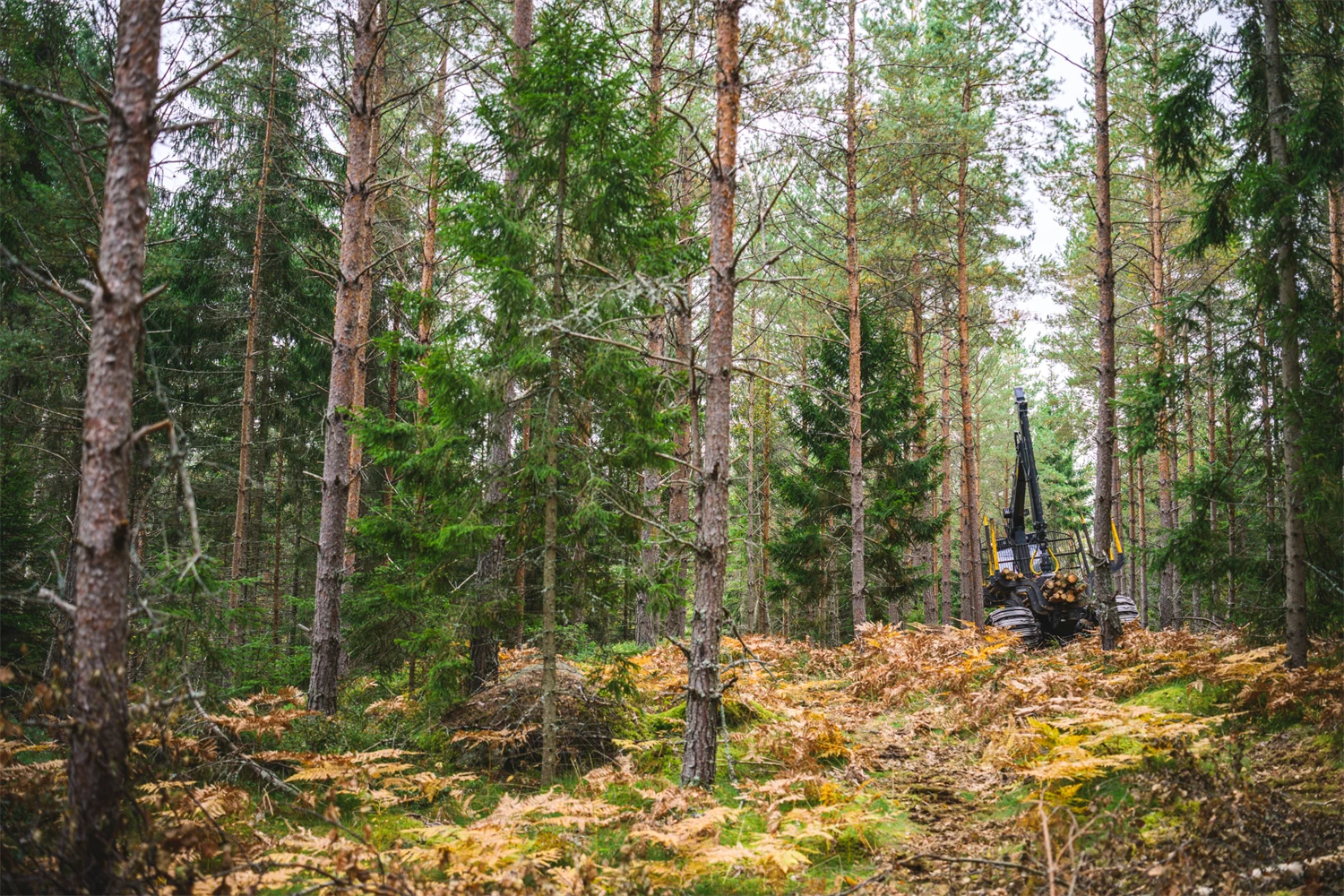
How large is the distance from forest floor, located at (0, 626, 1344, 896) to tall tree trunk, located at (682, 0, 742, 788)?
1.61ft

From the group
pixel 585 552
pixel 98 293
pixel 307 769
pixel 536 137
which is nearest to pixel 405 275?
pixel 536 137

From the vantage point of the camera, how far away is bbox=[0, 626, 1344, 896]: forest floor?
12.7 ft

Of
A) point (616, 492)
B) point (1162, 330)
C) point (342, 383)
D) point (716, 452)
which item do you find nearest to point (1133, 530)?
point (1162, 330)

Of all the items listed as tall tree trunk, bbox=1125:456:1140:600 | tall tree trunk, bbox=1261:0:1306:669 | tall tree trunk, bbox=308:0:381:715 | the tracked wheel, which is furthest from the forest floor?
tall tree trunk, bbox=1125:456:1140:600

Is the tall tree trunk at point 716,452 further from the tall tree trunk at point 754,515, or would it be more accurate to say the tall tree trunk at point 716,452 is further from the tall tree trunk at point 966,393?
the tall tree trunk at point 754,515

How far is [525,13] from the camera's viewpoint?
31.0 feet

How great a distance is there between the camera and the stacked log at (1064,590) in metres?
13.9

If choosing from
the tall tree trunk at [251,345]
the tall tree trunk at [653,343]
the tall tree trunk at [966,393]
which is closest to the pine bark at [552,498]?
the tall tree trunk at [653,343]

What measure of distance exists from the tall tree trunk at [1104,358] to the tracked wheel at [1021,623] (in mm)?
2743

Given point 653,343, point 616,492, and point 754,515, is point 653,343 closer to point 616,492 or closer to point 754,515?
point 616,492

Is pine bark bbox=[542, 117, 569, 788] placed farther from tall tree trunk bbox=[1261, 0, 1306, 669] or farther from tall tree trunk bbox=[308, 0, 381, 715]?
tall tree trunk bbox=[1261, 0, 1306, 669]

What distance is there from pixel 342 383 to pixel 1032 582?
42.7 ft

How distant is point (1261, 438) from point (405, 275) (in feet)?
50.9

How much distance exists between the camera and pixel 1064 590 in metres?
13.9
